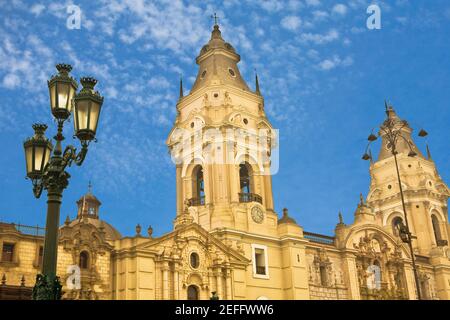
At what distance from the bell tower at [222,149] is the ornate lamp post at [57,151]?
27.0 m

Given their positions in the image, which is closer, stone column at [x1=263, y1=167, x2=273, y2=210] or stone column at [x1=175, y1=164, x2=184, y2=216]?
stone column at [x1=263, y1=167, x2=273, y2=210]

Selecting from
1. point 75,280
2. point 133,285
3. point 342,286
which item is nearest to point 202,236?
point 133,285

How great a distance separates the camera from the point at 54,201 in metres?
9.94

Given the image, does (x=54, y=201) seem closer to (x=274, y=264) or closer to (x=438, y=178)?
(x=274, y=264)

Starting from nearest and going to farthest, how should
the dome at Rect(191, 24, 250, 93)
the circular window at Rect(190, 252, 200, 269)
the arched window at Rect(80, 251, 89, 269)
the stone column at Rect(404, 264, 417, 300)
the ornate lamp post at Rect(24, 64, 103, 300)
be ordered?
the ornate lamp post at Rect(24, 64, 103, 300), the arched window at Rect(80, 251, 89, 269), the circular window at Rect(190, 252, 200, 269), the dome at Rect(191, 24, 250, 93), the stone column at Rect(404, 264, 417, 300)

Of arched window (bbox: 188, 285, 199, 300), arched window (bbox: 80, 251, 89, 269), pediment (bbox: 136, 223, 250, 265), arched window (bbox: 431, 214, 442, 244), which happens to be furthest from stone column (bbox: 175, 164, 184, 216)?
arched window (bbox: 431, 214, 442, 244)

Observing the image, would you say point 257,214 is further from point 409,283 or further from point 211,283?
point 409,283

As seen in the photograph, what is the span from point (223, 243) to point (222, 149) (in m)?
7.36

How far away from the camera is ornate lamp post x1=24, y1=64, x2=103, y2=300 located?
30.7 ft

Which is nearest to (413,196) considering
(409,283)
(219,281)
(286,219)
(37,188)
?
(409,283)

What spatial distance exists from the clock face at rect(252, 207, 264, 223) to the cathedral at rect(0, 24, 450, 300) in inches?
3.3

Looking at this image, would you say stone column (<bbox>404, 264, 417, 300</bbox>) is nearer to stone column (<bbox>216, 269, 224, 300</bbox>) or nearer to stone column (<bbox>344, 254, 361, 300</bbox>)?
stone column (<bbox>344, 254, 361, 300</bbox>)

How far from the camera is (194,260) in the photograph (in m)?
35.4
